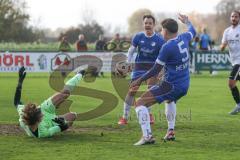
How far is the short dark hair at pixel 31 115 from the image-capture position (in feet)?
33.4

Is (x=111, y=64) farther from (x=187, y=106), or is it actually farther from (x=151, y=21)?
(x=151, y=21)

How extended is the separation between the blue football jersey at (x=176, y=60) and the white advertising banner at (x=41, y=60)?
2090cm

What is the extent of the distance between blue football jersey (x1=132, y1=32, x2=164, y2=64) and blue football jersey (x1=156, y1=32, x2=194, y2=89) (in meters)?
2.21

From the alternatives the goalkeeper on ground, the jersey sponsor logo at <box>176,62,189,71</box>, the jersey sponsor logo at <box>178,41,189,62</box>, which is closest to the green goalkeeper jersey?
the goalkeeper on ground

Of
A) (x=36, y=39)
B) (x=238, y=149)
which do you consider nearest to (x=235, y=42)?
(x=238, y=149)

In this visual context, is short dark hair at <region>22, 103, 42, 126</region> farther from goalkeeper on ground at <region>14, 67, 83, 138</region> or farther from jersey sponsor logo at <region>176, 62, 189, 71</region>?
jersey sponsor logo at <region>176, 62, 189, 71</region>

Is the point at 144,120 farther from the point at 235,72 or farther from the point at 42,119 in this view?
the point at 235,72

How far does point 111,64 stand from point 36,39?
46189 millimetres

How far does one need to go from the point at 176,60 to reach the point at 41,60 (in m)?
22.2

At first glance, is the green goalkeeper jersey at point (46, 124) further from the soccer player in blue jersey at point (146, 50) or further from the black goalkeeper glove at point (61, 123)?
the soccer player in blue jersey at point (146, 50)

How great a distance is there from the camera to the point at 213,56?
3206 centimetres

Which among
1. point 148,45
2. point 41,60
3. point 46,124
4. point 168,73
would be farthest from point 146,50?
point 41,60

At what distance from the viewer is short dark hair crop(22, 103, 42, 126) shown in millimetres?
10180

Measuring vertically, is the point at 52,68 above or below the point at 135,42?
below
